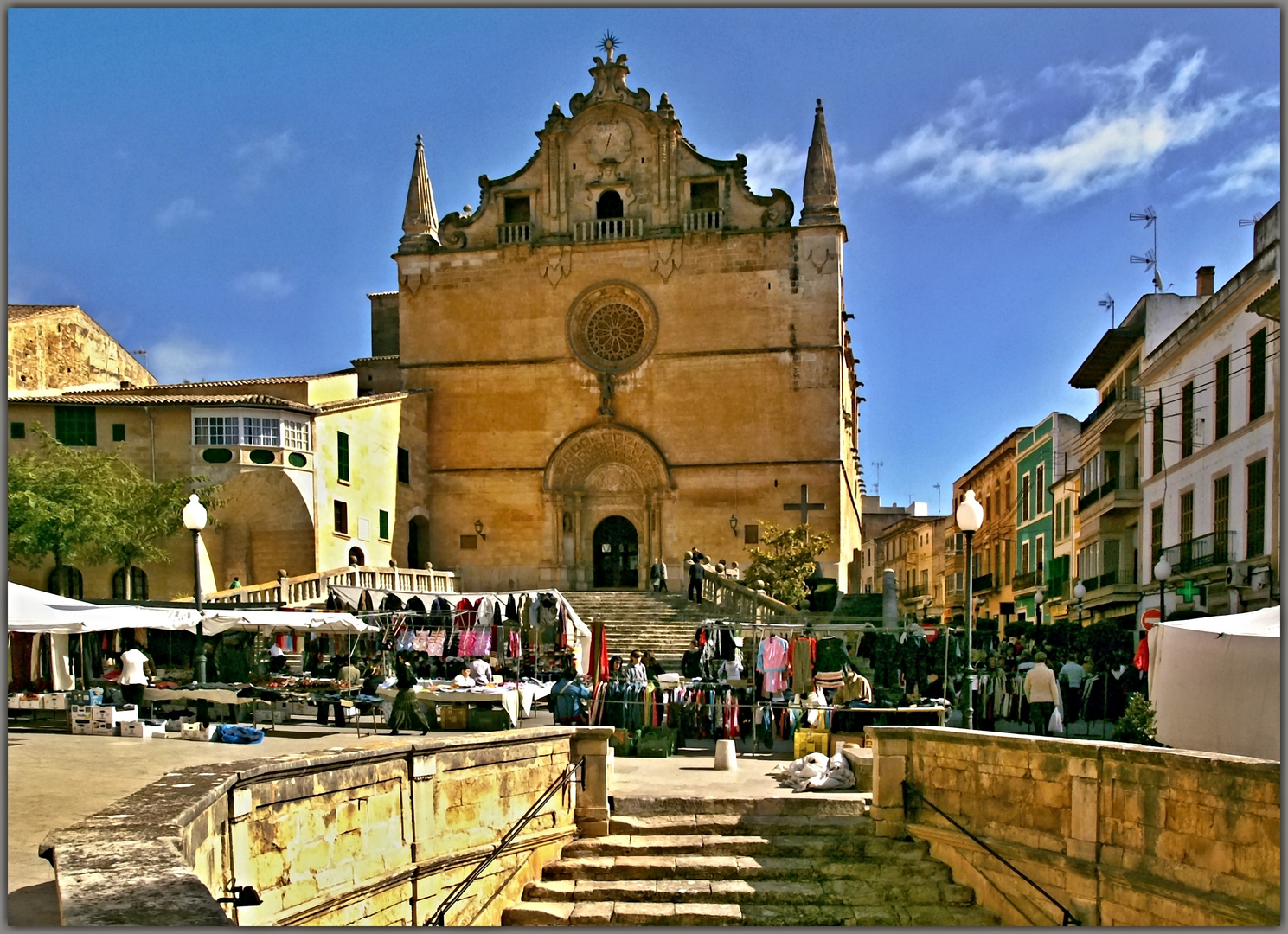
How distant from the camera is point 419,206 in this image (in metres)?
37.4

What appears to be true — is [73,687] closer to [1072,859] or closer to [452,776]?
[452,776]

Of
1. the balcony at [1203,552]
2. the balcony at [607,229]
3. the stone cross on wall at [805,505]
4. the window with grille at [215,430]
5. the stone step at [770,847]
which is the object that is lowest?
the stone step at [770,847]

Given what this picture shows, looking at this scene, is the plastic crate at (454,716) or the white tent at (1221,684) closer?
the white tent at (1221,684)

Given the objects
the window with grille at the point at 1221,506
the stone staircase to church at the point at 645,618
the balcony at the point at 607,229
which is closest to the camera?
the window with grille at the point at 1221,506

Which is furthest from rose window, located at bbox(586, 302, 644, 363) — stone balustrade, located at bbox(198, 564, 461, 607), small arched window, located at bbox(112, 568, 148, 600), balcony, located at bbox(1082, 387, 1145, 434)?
small arched window, located at bbox(112, 568, 148, 600)

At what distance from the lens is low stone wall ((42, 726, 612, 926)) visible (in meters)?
5.12

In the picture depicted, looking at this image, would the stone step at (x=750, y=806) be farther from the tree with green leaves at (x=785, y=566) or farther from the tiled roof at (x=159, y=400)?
the tiled roof at (x=159, y=400)

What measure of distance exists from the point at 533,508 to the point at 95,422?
40.5 ft

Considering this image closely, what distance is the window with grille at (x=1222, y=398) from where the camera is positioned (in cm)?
2222

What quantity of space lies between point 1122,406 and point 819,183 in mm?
10670

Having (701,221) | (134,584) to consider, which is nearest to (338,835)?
(134,584)

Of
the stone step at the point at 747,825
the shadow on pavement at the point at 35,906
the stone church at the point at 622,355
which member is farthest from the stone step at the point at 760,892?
the stone church at the point at 622,355

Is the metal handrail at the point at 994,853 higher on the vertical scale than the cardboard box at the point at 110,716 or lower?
lower

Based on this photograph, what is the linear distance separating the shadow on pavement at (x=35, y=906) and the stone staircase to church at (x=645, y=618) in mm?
18261
